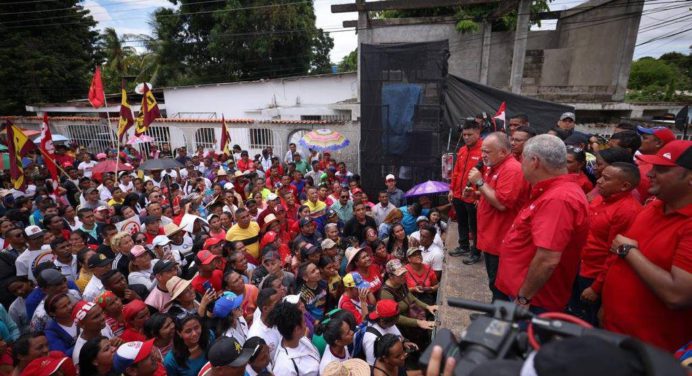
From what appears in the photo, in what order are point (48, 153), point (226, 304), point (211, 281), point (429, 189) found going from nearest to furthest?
point (226, 304)
point (211, 281)
point (429, 189)
point (48, 153)

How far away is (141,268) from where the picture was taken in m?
4.27

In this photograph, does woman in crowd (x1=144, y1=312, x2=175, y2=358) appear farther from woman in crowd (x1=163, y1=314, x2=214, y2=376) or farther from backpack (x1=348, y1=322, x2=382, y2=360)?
backpack (x1=348, y1=322, x2=382, y2=360)

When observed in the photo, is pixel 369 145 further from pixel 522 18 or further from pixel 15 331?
pixel 522 18

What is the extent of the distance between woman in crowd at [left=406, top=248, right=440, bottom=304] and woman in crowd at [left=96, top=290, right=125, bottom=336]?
3161 mm

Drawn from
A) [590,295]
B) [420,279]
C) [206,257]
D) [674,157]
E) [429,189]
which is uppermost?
[674,157]

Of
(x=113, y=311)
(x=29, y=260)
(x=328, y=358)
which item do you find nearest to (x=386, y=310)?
(x=328, y=358)

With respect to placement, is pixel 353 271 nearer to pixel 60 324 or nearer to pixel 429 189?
pixel 429 189

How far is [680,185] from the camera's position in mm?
1896

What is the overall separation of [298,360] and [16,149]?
774 centimetres

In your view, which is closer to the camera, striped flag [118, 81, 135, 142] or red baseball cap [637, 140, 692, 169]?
red baseball cap [637, 140, 692, 169]

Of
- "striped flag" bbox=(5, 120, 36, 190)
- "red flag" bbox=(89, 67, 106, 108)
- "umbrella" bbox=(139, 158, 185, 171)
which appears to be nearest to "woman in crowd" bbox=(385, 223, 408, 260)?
"umbrella" bbox=(139, 158, 185, 171)

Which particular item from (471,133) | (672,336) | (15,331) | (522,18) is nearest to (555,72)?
(522,18)

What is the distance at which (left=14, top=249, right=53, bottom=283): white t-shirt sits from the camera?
452 centimetres

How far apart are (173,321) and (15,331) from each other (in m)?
1.88
